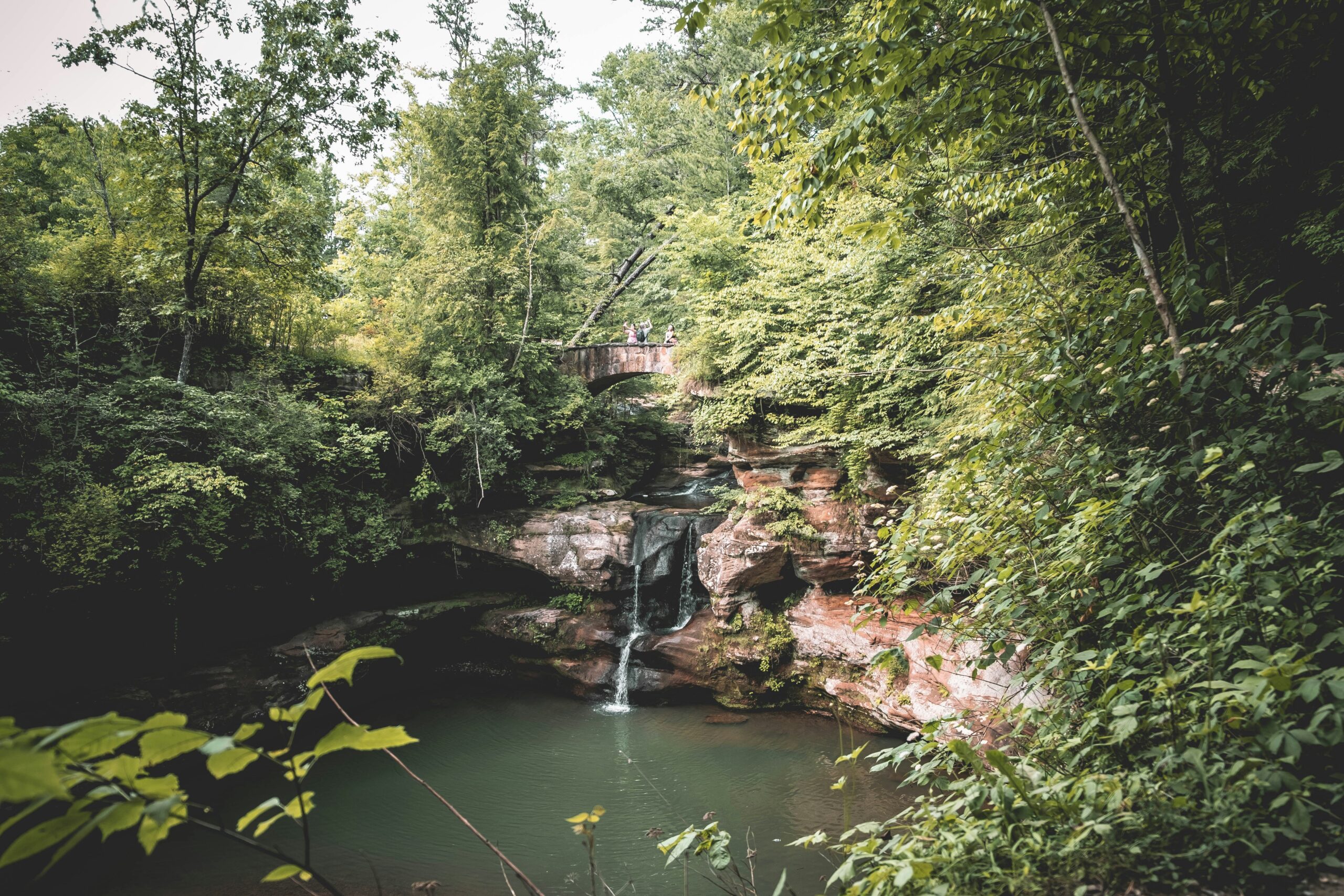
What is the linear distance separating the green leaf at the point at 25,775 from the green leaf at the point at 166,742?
207mm

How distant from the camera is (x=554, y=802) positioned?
7215 mm

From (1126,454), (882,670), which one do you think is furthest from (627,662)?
(1126,454)

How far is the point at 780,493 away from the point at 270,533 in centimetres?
808

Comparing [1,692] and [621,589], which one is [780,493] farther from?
[1,692]

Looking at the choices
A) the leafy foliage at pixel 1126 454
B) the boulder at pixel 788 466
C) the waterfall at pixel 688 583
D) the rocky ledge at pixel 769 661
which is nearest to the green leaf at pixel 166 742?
the leafy foliage at pixel 1126 454

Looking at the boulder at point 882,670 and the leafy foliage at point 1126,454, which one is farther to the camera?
the boulder at point 882,670

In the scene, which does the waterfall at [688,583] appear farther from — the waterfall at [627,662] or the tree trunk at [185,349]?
the tree trunk at [185,349]

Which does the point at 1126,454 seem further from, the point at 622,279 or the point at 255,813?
the point at 622,279

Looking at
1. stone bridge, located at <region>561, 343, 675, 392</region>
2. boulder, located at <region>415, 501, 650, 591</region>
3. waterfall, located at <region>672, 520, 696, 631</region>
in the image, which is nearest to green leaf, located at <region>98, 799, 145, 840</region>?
waterfall, located at <region>672, 520, 696, 631</region>

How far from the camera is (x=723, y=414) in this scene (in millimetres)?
9906

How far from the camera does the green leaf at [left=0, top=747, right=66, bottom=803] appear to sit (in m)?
0.67

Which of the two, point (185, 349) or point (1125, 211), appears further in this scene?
point (185, 349)

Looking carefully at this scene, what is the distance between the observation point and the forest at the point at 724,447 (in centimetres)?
179

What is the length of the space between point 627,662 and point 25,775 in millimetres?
10025
